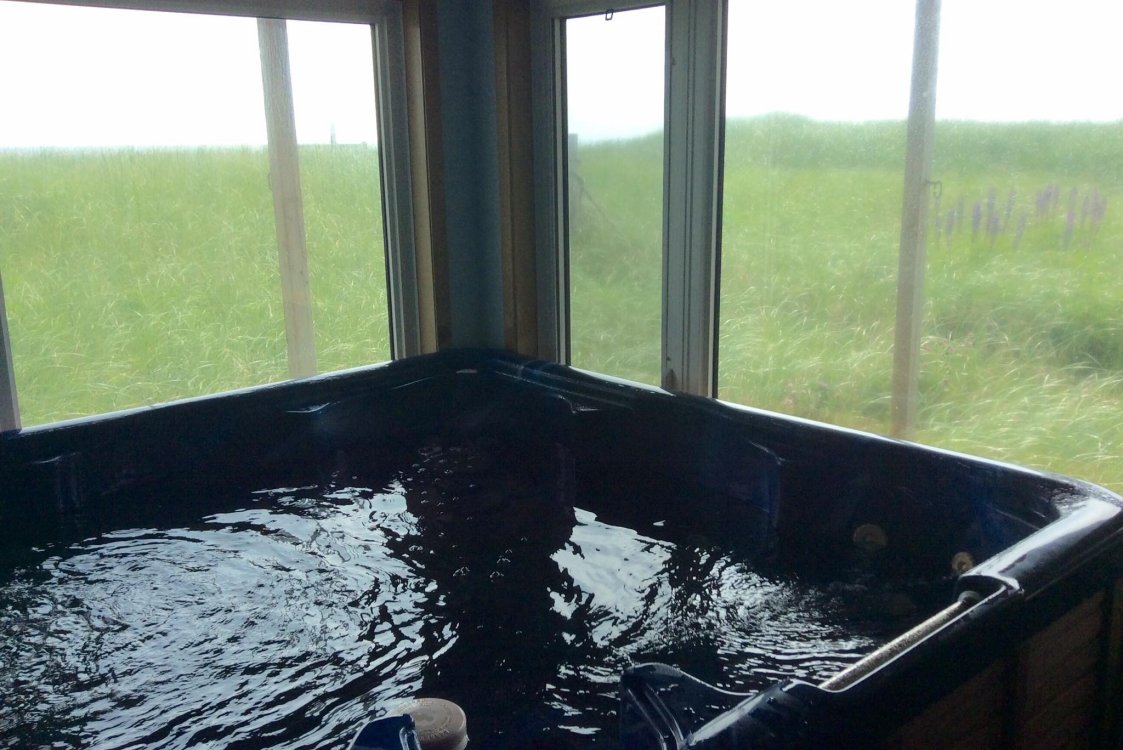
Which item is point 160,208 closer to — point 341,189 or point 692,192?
point 341,189

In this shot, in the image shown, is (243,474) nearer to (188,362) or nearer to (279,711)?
(188,362)

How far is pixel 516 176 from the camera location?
2906 millimetres

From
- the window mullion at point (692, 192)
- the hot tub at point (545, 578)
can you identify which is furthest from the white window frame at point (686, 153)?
the hot tub at point (545, 578)

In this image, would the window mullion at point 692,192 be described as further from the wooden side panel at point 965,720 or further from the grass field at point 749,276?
the wooden side panel at point 965,720

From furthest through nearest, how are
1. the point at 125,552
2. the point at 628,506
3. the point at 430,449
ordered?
1. the point at 430,449
2. the point at 628,506
3. the point at 125,552

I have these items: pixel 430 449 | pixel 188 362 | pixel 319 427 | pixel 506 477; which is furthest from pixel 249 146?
pixel 506 477

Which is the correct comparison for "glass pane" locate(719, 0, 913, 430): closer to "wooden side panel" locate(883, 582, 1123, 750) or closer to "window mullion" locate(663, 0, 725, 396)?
"window mullion" locate(663, 0, 725, 396)

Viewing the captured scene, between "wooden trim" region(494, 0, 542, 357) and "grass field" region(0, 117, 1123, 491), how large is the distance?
16cm

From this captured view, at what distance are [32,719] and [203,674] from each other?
263mm

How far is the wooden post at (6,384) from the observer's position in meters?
2.24

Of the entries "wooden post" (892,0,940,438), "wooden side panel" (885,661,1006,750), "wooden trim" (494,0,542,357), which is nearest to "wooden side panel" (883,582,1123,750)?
"wooden side panel" (885,661,1006,750)

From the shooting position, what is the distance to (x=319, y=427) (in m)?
2.65

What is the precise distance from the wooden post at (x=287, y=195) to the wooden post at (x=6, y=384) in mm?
881

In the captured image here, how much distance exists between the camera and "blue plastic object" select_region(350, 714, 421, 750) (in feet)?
3.51
